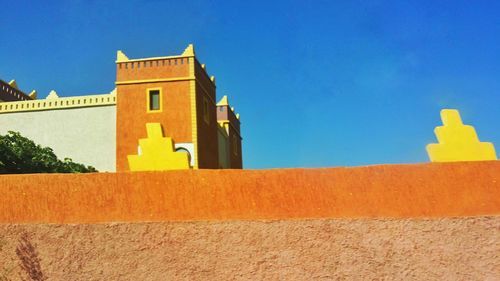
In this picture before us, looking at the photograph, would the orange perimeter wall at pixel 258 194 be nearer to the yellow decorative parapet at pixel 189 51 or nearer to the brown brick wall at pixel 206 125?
the brown brick wall at pixel 206 125

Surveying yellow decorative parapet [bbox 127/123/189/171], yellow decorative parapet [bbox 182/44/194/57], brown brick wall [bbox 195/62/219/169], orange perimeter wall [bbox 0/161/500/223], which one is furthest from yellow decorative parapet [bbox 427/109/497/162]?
yellow decorative parapet [bbox 182/44/194/57]

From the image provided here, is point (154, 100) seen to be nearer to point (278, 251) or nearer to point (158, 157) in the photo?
point (158, 157)

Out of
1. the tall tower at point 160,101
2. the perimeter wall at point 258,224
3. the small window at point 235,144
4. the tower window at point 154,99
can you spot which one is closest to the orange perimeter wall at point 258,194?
the perimeter wall at point 258,224

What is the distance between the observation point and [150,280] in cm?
496

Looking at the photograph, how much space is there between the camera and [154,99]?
1872 cm

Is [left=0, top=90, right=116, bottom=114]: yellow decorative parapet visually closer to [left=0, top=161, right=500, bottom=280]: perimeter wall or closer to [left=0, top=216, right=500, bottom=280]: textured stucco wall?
[left=0, top=161, right=500, bottom=280]: perimeter wall

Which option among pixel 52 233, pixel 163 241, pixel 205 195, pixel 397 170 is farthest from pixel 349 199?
pixel 52 233

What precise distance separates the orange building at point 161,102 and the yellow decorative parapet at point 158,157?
12214mm

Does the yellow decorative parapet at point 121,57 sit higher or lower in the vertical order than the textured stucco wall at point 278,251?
higher

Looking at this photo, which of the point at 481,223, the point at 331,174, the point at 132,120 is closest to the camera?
the point at 481,223

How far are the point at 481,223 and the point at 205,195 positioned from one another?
3106 mm

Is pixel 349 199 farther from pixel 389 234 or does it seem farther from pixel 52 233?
pixel 52 233

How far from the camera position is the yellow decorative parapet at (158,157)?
17.9ft

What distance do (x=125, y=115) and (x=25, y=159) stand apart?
4.55 metres
